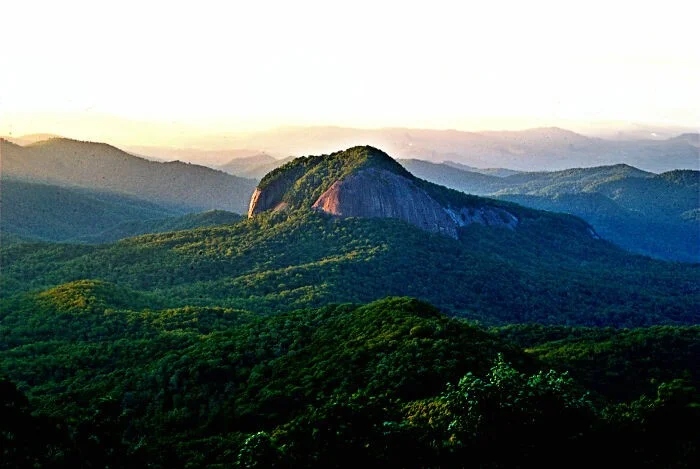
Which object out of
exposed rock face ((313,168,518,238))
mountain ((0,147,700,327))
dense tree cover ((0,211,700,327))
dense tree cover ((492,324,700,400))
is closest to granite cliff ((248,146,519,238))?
exposed rock face ((313,168,518,238))

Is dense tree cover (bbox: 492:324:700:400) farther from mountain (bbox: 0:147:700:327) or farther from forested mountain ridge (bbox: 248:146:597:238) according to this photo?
forested mountain ridge (bbox: 248:146:597:238)

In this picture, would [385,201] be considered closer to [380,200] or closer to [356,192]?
[380,200]

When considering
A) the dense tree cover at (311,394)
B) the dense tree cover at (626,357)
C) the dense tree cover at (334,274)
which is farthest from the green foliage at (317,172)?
the dense tree cover at (626,357)

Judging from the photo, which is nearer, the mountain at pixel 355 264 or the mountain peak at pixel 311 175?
the mountain at pixel 355 264

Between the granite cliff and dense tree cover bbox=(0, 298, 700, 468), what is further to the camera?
the granite cliff

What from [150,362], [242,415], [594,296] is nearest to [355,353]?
[242,415]

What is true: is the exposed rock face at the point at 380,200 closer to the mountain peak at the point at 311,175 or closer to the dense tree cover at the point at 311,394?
the mountain peak at the point at 311,175

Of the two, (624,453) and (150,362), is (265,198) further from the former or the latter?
(624,453)
